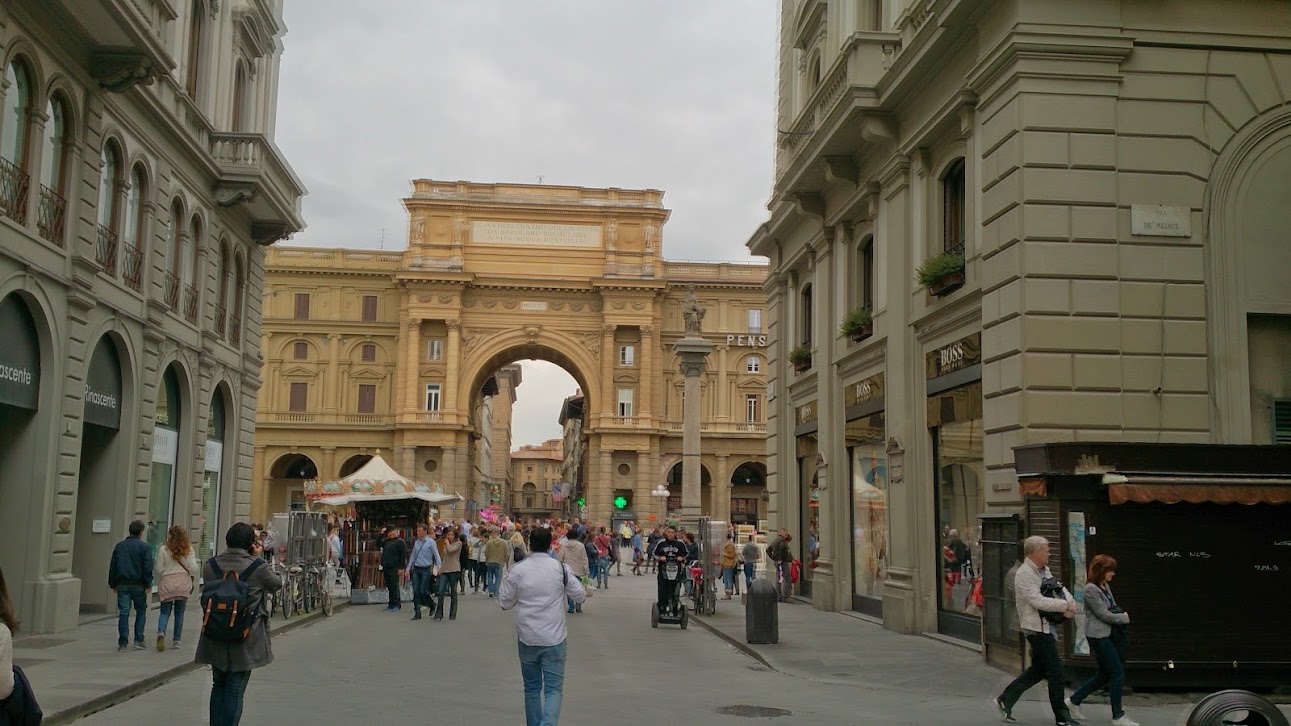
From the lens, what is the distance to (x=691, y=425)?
34.1 metres

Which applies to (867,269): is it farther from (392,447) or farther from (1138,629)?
(392,447)

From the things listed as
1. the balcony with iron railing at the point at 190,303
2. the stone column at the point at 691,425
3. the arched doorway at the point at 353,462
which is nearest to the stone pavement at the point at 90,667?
the balcony with iron railing at the point at 190,303

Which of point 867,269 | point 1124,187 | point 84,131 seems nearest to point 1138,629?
point 1124,187

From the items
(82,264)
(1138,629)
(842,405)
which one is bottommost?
(1138,629)

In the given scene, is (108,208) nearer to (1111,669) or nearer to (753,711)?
(753,711)

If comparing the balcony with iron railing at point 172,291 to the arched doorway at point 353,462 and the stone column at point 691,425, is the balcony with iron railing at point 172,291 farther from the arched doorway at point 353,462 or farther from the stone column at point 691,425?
the arched doorway at point 353,462

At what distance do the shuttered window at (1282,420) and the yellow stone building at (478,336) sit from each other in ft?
181

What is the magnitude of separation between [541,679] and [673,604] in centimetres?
1253

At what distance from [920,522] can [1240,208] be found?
6.54 m

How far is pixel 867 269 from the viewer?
74.0 feet

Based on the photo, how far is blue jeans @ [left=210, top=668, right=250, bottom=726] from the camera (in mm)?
8531

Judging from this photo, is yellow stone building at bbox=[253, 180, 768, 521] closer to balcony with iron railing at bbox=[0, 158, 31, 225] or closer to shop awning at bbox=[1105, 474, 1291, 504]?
balcony with iron railing at bbox=[0, 158, 31, 225]

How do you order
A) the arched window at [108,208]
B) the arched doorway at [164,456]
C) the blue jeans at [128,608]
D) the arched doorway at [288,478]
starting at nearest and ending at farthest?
the blue jeans at [128,608] < the arched window at [108,208] < the arched doorway at [164,456] < the arched doorway at [288,478]

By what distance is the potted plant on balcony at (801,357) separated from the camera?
86.2ft
